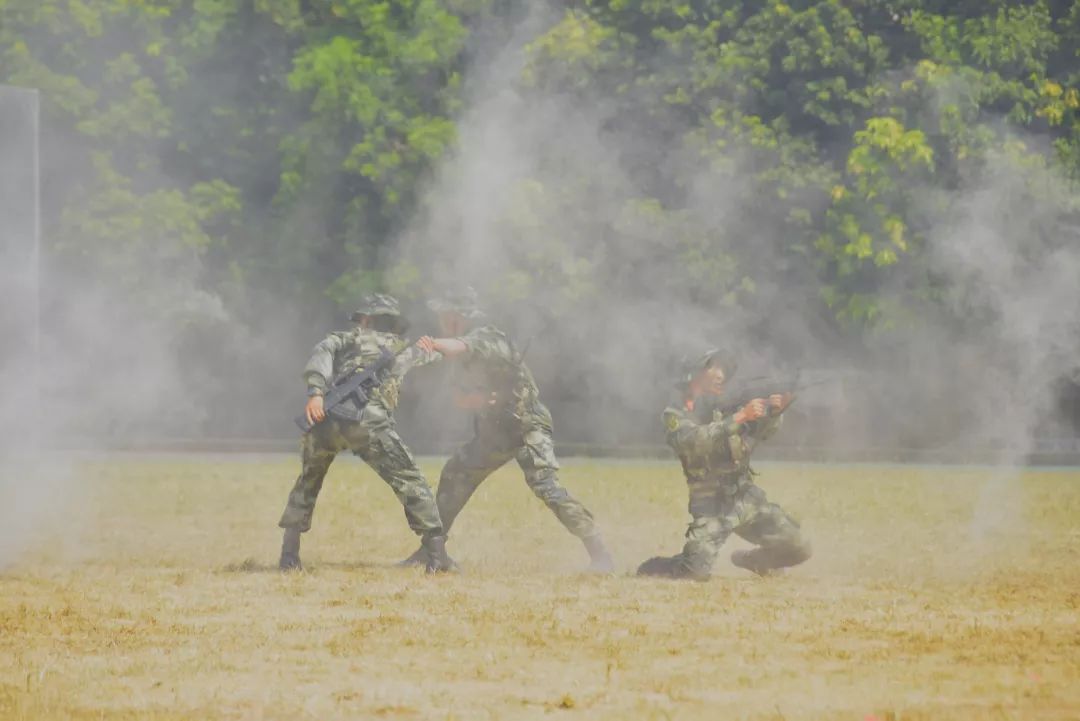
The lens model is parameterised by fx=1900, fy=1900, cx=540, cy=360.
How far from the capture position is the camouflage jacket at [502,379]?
13406 mm

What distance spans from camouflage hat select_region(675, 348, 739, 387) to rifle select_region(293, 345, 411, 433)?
6.69 feet

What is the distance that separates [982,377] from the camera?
2873cm

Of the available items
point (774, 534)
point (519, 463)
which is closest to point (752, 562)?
point (774, 534)

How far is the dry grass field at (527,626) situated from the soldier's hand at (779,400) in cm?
118

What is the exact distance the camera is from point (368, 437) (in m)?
13.1

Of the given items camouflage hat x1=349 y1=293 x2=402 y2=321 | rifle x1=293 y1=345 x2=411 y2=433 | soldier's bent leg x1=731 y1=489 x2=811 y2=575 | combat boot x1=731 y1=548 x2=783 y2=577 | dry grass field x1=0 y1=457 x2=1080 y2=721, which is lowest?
dry grass field x1=0 y1=457 x2=1080 y2=721

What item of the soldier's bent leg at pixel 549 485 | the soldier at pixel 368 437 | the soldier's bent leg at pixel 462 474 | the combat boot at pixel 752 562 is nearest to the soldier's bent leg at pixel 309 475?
the soldier at pixel 368 437

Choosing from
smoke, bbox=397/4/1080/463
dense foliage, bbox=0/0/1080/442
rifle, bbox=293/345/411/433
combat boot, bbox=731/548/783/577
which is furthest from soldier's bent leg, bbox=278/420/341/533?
smoke, bbox=397/4/1080/463

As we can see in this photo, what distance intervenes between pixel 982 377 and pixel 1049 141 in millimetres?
3716

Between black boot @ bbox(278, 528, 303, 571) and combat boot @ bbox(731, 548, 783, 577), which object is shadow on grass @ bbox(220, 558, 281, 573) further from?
combat boot @ bbox(731, 548, 783, 577)

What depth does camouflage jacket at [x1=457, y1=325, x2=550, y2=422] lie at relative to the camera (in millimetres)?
13406

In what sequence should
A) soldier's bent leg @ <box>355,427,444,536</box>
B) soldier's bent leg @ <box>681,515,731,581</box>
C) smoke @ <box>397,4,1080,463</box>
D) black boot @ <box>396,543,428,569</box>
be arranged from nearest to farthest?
soldier's bent leg @ <box>681,515,731,581</box> → soldier's bent leg @ <box>355,427,444,536</box> → black boot @ <box>396,543,428,569</box> → smoke @ <box>397,4,1080,463</box>

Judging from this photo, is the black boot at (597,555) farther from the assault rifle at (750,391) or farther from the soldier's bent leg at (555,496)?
the assault rifle at (750,391)

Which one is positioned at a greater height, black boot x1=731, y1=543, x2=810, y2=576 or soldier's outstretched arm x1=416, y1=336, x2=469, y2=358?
soldier's outstretched arm x1=416, y1=336, x2=469, y2=358
